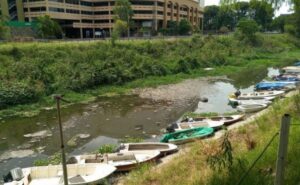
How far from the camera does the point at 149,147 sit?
53.1 ft

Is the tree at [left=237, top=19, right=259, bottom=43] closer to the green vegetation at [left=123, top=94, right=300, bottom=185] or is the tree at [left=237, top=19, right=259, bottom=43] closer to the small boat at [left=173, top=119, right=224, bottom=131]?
the small boat at [left=173, top=119, right=224, bottom=131]

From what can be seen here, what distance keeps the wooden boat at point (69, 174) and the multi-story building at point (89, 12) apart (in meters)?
51.4

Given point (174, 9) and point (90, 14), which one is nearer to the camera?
point (90, 14)

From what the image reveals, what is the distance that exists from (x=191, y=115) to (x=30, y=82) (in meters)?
15.1

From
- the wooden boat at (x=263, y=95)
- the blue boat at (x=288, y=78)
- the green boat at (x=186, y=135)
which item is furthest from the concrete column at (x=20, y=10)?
the green boat at (x=186, y=135)

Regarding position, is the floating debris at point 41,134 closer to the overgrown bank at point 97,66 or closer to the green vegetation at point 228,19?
the overgrown bank at point 97,66

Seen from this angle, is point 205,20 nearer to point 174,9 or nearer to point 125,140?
point 174,9

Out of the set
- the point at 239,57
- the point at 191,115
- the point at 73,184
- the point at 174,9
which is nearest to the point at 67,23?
the point at 174,9

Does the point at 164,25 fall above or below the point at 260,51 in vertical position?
above

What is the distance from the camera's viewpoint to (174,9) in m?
81.9

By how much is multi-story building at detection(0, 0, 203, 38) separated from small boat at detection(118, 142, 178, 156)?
4983 centimetres

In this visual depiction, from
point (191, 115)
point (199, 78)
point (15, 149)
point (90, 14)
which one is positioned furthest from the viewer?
point (90, 14)

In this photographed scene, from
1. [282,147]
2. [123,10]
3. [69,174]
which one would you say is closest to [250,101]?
[69,174]

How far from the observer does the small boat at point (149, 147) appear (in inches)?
617
